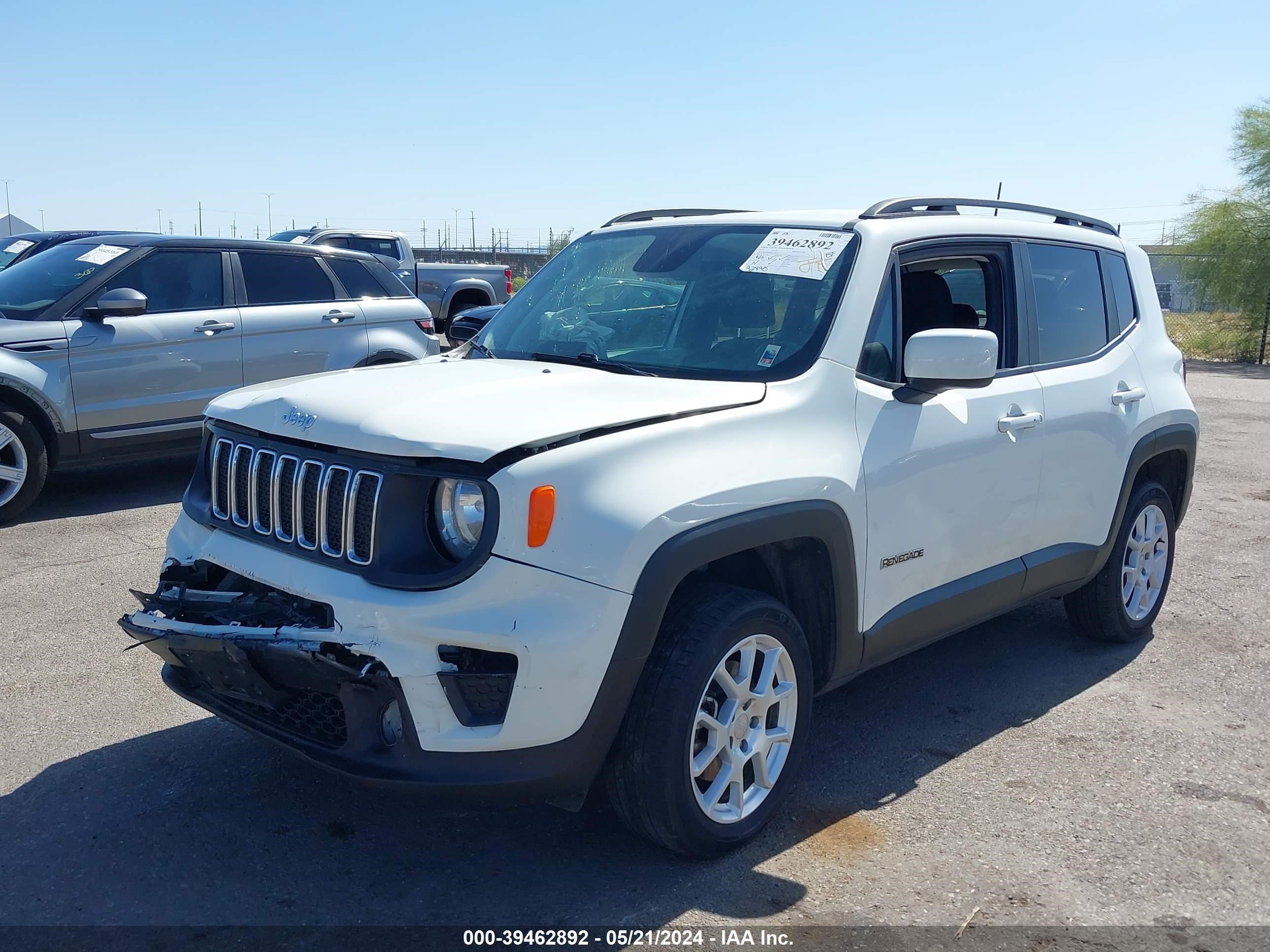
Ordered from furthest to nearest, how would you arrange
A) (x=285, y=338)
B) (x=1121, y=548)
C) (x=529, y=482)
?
(x=285, y=338)
(x=1121, y=548)
(x=529, y=482)

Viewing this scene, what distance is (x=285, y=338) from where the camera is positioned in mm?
8406

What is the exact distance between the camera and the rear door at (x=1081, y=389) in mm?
4516

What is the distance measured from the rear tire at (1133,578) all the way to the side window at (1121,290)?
77 cm

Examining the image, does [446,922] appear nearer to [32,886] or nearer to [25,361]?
[32,886]

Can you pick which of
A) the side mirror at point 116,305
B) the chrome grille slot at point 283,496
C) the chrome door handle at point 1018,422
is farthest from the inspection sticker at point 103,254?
the chrome door handle at point 1018,422

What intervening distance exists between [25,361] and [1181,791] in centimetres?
681

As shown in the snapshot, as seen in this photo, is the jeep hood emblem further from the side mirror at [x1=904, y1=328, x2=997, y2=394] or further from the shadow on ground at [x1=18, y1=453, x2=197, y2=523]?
the shadow on ground at [x1=18, y1=453, x2=197, y2=523]

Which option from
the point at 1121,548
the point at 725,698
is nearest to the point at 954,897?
the point at 725,698

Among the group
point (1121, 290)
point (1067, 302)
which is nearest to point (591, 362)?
point (1067, 302)

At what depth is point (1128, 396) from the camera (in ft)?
16.1

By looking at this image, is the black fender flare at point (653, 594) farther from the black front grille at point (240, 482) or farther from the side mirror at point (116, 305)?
the side mirror at point (116, 305)

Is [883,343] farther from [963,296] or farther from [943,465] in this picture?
[963,296]

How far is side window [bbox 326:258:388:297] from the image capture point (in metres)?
8.96

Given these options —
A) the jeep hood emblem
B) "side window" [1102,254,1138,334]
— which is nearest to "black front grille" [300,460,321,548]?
the jeep hood emblem
